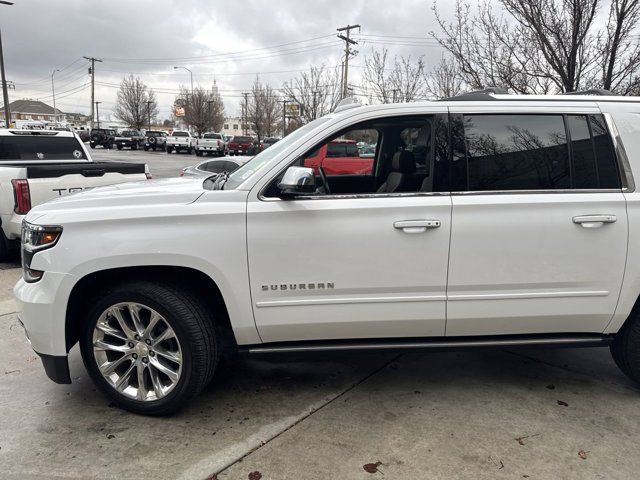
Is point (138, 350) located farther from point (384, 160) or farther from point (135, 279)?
point (384, 160)

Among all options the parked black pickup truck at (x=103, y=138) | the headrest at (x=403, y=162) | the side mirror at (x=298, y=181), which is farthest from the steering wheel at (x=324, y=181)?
the parked black pickup truck at (x=103, y=138)

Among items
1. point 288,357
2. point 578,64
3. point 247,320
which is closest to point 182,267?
point 247,320

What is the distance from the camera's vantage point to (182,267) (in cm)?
306

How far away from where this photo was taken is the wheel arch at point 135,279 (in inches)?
121

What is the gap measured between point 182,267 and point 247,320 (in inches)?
19.9

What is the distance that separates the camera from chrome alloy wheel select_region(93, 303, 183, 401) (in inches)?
122

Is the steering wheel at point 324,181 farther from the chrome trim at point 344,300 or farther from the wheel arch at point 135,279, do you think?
the wheel arch at point 135,279

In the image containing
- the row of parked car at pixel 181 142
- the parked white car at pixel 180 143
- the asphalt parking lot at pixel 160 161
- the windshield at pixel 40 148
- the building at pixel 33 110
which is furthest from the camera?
the building at pixel 33 110

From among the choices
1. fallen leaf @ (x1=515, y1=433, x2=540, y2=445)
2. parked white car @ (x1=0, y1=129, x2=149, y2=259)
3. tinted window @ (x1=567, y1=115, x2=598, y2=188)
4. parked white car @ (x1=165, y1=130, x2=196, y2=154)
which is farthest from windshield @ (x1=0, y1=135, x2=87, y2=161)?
parked white car @ (x1=165, y1=130, x2=196, y2=154)

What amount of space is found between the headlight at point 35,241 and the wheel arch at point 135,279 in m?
0.26

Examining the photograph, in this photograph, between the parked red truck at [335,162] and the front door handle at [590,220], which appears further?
the parked red truck at [335,162]

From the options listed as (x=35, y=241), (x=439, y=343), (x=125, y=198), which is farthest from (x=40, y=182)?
(x=439, y=343)

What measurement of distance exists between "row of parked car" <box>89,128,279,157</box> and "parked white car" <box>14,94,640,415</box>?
1262 inches

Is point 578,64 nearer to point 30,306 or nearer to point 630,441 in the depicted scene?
point 630,441
